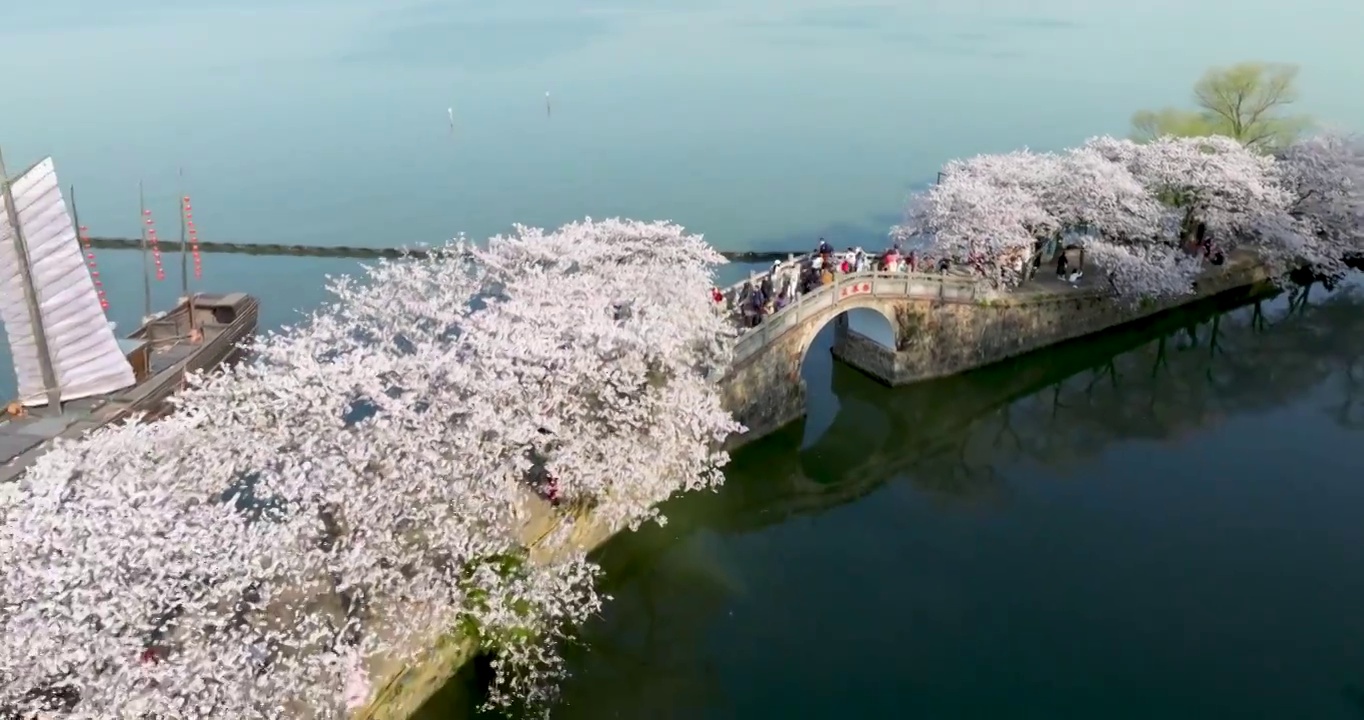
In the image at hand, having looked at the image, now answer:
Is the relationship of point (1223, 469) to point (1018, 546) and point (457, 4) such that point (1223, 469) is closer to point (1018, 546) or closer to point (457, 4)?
point (1018, 546)

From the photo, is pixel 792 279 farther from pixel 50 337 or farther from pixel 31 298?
pixel 31 298

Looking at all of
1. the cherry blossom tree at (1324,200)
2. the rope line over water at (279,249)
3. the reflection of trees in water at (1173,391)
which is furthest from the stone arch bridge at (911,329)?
the rope line over water at (279,249)

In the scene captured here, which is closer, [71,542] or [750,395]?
[71,542]

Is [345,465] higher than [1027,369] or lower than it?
higher

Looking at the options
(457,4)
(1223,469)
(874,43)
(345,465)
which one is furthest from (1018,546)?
(457,4)

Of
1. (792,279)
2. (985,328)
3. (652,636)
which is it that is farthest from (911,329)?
(652,636)

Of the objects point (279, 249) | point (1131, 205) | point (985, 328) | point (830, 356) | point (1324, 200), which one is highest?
point (1131, 205)
